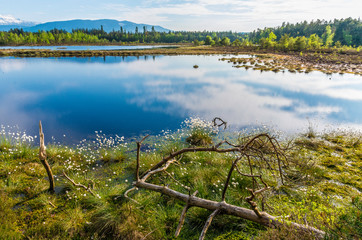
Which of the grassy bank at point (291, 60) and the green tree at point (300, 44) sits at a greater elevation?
the green tree at point (300, 44)

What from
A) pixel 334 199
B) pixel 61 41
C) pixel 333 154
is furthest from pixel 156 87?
pixel 61 41

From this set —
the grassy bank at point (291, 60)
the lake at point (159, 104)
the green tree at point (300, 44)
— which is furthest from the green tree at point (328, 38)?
the lake at point (159, 104)

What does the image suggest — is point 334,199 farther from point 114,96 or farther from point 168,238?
point 114,96

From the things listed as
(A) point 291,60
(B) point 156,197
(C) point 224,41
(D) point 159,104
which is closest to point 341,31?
(C) point 224,41

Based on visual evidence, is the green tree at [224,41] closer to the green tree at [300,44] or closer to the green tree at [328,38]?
the green tree at [300,44]

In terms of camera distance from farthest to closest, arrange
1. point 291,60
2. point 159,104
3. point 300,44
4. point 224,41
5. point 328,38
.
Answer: point 224,41 < point 328,38 < point 300,44 < point 291,60 < point 159,104

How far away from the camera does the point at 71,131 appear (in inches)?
592

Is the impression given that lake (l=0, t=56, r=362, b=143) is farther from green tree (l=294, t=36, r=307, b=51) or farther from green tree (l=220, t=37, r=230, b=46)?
green tree (l=220, t=37, r=230, b=46)

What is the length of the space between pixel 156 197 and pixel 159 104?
52.3 ft

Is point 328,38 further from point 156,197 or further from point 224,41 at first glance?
point 156,197

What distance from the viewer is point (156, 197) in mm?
7441

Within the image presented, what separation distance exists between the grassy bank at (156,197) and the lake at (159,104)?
4528 millimetres

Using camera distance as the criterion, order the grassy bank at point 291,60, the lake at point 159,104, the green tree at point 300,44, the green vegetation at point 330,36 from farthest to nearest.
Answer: the green vegetation at point 330,36
the green tree at point 300,44
the grassy bank at point 291,60
the lake at point 159,104

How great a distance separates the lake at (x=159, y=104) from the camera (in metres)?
16.8
